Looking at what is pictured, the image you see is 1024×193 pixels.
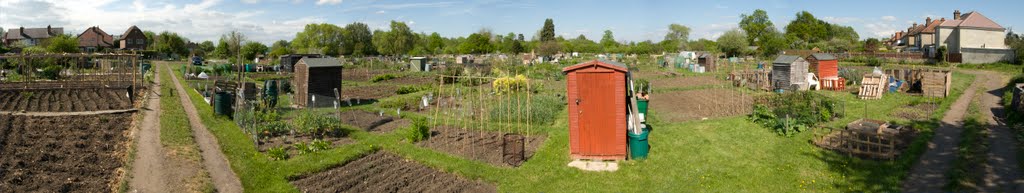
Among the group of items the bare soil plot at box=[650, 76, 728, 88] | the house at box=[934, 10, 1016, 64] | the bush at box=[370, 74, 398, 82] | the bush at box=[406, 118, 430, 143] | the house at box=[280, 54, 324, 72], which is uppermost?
the house at box=[934, 10, 1016, 64]

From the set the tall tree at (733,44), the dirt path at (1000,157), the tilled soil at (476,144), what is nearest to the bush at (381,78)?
the tilled soil at (476,144)

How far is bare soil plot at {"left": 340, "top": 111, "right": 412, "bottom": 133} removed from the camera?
16.7 metres

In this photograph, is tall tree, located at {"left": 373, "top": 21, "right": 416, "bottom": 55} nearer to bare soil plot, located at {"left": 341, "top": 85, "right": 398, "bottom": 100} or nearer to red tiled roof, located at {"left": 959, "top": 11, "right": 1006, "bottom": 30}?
bare soil plot, located at {"left": 341, "top": 85, "right": 398, "bottom": 100}

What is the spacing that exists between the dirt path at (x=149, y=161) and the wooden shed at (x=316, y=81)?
177 inches

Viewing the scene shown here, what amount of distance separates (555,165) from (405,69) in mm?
38226

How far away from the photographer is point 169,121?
17922mm

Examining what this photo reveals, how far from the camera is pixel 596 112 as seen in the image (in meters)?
12.0

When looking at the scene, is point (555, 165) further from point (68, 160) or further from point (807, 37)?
point (807, 37)

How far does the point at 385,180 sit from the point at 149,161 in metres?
5.06

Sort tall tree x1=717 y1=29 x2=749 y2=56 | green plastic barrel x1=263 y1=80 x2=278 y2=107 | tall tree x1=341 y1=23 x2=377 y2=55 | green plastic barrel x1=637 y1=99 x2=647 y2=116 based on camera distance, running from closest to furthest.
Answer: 1. green plastic barrel x1=637 y1=99 x2=647 y2=116
2. green plastic barrel x1=263 y1=80 x2=278 y2=107
3. tall tree x1=717 y1=29 x2=749 y2=56
4. tall tree x1=341 y1=23 x2=377 y2=55

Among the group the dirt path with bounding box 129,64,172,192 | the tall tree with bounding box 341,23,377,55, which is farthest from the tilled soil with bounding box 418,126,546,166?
the tall tree with bounding box 341,23,377,55

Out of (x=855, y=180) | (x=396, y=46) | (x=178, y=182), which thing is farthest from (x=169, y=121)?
(x=396, y=46)

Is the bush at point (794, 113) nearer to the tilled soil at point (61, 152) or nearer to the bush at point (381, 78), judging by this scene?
the tilled soil at point (61, 152)

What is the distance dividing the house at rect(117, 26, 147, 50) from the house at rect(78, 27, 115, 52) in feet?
8.71
